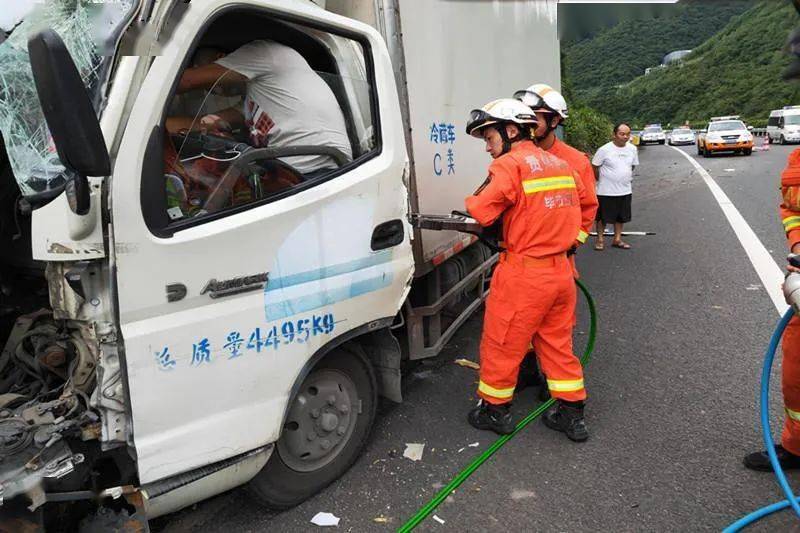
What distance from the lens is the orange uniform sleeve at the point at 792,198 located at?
8.62 ft

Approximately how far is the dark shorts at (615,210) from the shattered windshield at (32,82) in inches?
267

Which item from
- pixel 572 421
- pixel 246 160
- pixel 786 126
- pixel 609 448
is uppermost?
pixel 246 160

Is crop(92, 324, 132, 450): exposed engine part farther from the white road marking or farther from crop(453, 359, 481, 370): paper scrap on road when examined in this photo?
the white road marking

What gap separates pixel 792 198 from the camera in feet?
8.77

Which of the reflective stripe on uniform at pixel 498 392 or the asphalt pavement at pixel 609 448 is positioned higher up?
the reflective stripe on uniform at pixel 498 392

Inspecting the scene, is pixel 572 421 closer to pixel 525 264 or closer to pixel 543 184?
pixel 525 264

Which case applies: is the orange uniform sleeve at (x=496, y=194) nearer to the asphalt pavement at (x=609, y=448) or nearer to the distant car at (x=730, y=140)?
the asphalt pavement at (x=609, y=448)

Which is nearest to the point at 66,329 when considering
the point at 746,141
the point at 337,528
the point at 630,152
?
the point at 337,528

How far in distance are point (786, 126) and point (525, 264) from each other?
30.5m

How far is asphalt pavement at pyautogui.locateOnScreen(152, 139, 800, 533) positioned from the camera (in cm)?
263

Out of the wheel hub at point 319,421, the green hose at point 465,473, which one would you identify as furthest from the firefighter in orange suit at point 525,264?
the wheel hub at point 319,421

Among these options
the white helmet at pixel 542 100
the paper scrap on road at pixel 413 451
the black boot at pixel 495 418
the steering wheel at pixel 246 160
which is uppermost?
the white helmet at pixel 542 100

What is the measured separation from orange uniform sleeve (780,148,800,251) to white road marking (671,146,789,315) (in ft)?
8.63

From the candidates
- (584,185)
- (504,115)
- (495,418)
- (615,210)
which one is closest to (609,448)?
(495,418)
